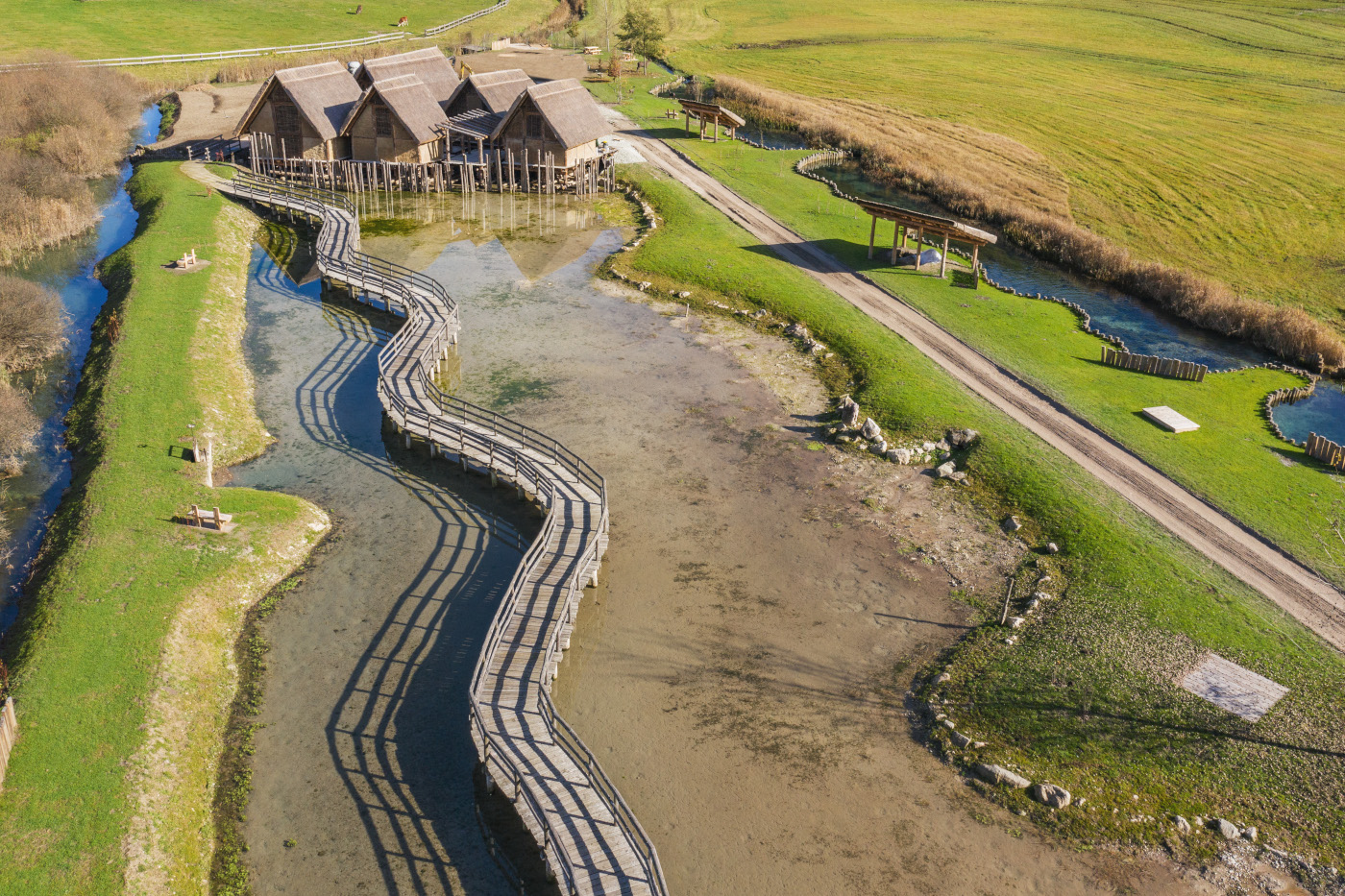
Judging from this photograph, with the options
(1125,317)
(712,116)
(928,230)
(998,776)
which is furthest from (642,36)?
(998,776)

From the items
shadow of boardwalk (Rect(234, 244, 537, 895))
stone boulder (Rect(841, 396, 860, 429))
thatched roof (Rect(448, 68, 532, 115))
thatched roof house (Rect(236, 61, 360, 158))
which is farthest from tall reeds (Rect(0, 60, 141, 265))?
stone boulder (Rect(841, 396, 860, 429))

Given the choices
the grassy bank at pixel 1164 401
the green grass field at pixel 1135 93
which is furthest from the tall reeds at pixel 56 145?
the green grass field at pixel 1135 93

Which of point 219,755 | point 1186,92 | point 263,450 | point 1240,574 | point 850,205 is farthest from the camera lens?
point 1186,92

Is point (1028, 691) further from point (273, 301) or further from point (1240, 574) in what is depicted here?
point (273, 301)

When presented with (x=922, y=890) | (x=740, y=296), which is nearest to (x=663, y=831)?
(x=922, y=890)

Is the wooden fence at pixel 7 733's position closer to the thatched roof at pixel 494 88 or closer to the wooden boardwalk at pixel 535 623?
the wooden boardwalk at pixel 535 623

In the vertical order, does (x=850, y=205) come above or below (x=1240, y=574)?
above

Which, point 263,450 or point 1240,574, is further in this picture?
point 263,450

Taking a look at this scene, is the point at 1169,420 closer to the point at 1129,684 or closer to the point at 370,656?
the point at 1129,684
